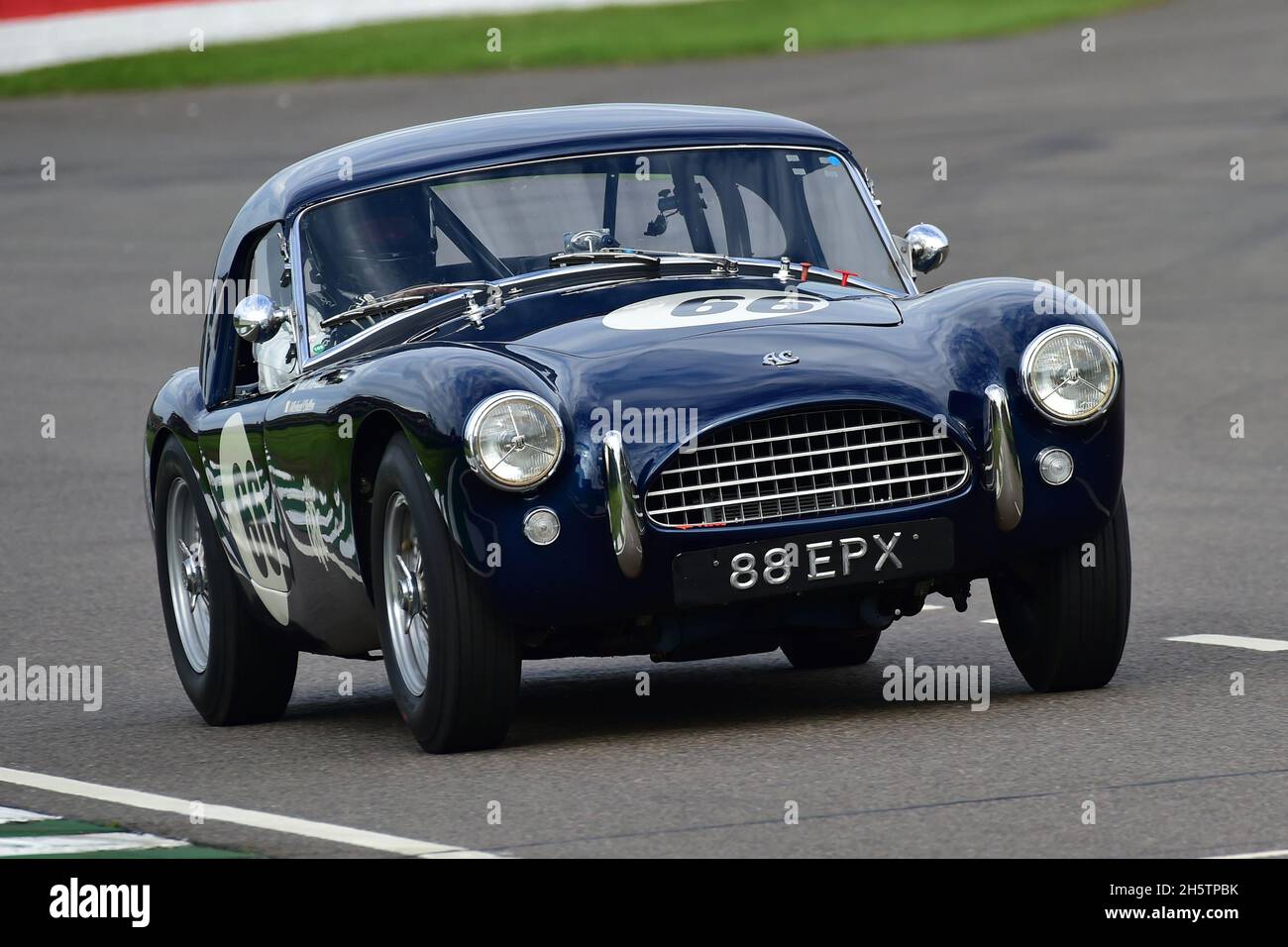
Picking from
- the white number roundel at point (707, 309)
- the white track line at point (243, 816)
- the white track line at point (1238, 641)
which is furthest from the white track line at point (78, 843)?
the white track line at point (1238, 641)

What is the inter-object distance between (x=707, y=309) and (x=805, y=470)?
68 cm

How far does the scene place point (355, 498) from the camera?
732 centimetres

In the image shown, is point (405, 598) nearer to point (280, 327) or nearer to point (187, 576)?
point (280, 327)

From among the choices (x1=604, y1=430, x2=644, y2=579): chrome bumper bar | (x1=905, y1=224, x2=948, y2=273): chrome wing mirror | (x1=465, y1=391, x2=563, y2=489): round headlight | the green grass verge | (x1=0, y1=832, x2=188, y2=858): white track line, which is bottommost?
(x1=0, y1=832, x2=188, y2=858): white track line

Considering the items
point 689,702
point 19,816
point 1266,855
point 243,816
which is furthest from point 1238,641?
point 19,816

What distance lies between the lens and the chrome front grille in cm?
677

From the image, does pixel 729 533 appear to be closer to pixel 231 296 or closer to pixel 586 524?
pixel 586 524

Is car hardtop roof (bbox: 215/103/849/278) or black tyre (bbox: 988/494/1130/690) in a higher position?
car hardtop roof (bbox: 215/103/849/278)

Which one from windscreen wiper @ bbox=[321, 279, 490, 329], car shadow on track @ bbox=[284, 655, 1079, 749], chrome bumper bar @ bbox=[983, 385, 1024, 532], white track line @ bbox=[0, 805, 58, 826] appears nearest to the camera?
white track line @ bbox=[0, 805, 58, 826]

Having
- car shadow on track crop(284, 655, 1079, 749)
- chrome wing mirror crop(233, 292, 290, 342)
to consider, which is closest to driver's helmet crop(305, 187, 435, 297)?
chrome wing mirror crop(233, 292, 290, 342)

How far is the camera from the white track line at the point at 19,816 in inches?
257

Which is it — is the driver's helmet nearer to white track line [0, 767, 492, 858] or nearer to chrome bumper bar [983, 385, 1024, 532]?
white track line [0, 767, 492, 858]

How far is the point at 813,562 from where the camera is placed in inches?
269

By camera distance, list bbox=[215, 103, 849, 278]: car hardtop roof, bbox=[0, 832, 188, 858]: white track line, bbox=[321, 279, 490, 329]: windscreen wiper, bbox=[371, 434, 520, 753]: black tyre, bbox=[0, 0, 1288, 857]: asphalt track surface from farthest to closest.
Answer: bbox=[215, 103, 849, 278]: car hardtop roof
bbox=[321, 279, 490, 329]: windscreen wiper
bbox=[371, 434, 520, 753]: black tyre
bbox=[0, 0, 1288, 857]: asphalt track surface
bbox=[0, 832, 188, 858]: white track line
